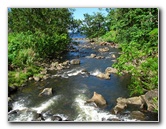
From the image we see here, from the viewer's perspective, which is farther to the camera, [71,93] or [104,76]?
[104,76]

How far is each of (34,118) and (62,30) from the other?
3.03 meters

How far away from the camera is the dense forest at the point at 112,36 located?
3927mm

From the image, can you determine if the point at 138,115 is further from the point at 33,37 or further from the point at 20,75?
the point at 33,37

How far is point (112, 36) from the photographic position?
216 inches

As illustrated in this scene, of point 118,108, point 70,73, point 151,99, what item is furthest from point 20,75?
point 151,99

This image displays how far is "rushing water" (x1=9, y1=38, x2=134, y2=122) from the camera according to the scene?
12.6ft

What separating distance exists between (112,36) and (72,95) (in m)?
1.80

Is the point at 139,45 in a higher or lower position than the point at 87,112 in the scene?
higher

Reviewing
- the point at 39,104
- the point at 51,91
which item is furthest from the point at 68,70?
the point at 39,104

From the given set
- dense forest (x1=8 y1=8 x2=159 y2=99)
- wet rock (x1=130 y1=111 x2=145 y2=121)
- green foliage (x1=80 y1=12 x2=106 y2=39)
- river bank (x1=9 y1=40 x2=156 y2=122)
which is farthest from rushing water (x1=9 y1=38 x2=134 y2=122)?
green foliage (x1=80 y1=12 x2=106 y2=39)

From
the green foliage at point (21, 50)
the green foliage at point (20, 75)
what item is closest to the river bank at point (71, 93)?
the green foliage at point (20, 75)

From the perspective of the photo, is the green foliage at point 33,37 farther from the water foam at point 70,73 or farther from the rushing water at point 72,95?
the water foam at point 70,73

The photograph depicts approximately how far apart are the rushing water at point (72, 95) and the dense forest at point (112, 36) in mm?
277
